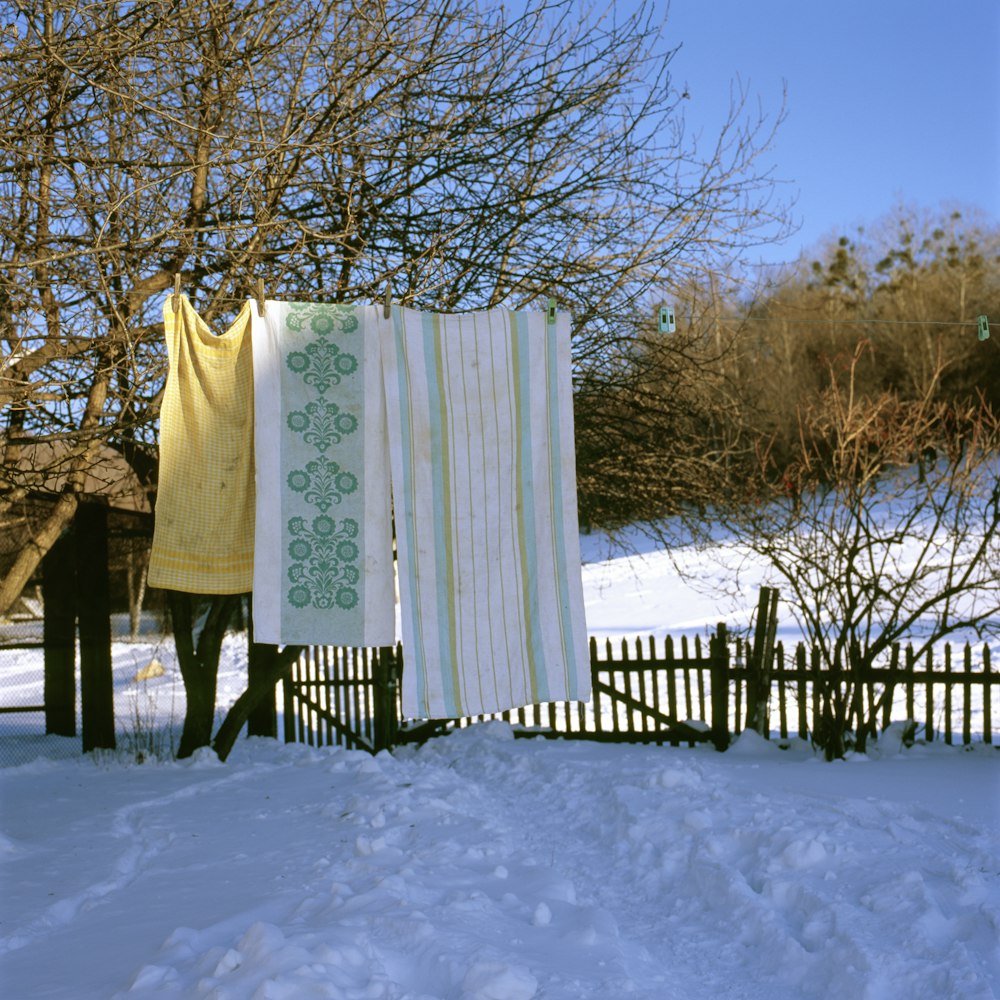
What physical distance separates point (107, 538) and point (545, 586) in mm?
5688

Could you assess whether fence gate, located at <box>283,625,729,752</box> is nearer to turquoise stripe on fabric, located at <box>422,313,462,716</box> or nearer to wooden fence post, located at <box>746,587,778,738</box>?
wooden fence post, located at <box>746,587,778,738</box>

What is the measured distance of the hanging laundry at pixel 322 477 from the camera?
388cm

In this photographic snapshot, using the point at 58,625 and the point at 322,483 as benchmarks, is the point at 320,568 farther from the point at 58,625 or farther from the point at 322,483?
the point at 58,625

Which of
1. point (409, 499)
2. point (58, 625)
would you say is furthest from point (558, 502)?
point (58, 625)

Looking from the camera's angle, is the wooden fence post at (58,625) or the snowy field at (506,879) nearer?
the snowy field at (506,879)

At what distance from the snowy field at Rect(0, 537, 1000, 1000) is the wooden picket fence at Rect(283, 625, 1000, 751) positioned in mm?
563

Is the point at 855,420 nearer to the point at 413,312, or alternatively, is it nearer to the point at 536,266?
the point at 536,266

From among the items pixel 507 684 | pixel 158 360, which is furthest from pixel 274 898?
pixel 158 360

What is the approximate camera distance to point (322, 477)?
3906 mm

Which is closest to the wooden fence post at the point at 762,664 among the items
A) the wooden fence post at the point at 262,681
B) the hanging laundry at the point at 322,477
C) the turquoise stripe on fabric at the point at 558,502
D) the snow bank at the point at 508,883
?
the snow bank at the point at 508,883

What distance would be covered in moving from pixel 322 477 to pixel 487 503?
0.64m

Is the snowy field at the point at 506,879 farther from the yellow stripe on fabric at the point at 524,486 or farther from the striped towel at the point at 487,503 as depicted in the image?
the yellow stripe on fabric at the point at 524,486

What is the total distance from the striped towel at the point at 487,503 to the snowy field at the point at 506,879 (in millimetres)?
933

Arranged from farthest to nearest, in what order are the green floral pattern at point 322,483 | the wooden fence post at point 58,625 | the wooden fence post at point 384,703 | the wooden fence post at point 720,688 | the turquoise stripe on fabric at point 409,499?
the wooden fence post at point 384,703, the wooden fence post at point 720,688, the wooden fence post at point 58,625, the green floral pattern at point 322,483, the turquoise stripe on fabric at point 409,499
